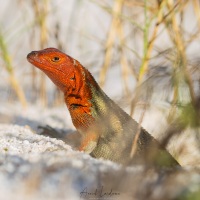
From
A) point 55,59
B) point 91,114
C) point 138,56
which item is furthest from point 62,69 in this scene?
point 138,56

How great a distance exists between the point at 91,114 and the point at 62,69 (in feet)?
1.13

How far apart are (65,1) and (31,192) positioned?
6282 mm

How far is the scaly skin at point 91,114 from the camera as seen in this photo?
323 cm

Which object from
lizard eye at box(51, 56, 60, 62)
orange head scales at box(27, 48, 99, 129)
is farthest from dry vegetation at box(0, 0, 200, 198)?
lizard eye at box(51, 56, 60, 62)

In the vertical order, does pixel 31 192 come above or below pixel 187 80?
below

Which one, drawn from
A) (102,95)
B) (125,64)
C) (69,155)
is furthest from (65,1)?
(69,155)

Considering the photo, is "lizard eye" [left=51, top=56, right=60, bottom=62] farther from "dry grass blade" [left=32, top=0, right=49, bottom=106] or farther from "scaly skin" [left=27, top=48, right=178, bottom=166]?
"dry grass blade" [left=32, top=0, right=49, bottom=106]

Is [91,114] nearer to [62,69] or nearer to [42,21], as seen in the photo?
[62,69]

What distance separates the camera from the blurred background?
9.04 ft

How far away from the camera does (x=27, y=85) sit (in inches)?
240

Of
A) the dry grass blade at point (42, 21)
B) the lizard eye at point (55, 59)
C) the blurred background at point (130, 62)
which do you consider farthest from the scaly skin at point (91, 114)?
the dry grass blade at point (42, 21)

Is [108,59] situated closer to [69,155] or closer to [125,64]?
[125,64]

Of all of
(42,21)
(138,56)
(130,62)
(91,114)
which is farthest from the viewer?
(42,21)

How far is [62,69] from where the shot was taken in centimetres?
337
